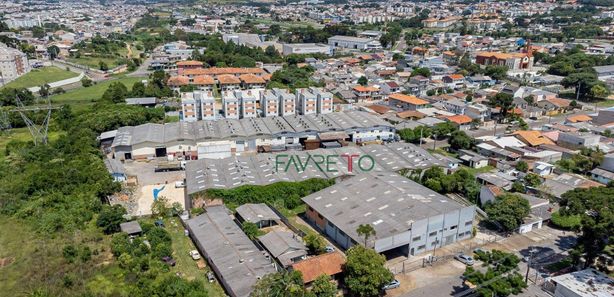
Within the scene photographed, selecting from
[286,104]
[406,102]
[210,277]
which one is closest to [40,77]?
[286,104]

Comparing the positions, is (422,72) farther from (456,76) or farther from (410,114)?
(410,114)

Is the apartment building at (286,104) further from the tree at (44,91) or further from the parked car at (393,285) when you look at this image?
the tree at (44,91)

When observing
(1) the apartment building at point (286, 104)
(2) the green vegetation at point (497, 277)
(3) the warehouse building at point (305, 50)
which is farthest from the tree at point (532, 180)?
(3) the warehouse building at point (305, 50)

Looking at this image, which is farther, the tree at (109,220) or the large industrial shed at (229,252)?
the tree at (109,220)

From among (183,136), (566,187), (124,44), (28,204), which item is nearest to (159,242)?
(28,204)

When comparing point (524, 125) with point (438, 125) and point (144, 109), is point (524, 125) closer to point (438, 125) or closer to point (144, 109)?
point (438, 125)

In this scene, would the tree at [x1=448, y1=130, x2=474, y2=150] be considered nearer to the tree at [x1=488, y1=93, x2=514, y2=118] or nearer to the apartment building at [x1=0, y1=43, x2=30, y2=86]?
the tree at [x1=488, y1=93, x2=514, y2=118]

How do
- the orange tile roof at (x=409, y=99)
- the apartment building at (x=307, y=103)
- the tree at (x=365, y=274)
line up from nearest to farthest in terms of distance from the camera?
the tree at (x=365, y=274) < the apartment building at (x=307, y=103) < the orange tile roof at (x=409, y=99)
